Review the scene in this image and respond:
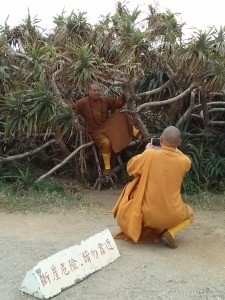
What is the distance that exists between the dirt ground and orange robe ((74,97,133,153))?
1.33 metres

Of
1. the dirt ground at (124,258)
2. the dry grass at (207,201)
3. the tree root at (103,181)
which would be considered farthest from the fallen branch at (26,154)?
the dry grass at (207,201)

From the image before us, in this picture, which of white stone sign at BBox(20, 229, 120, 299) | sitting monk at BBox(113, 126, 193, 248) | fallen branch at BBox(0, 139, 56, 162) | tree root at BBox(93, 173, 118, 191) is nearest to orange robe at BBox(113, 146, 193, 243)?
sitting monk at BBox(113, 126, 193, 248)

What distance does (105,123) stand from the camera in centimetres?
720

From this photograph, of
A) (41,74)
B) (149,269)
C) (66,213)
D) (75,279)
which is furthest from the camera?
(41,74)

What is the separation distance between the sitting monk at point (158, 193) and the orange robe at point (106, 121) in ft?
8.28

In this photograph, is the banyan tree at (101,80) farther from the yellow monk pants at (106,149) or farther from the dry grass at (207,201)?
the dry grass at (207,201)

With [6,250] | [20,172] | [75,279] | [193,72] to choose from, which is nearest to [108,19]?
[193,72]

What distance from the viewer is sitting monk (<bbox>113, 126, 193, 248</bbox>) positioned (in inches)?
180

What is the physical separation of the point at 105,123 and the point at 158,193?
2814mm

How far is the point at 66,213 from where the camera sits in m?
6.00

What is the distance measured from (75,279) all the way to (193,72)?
356 centimetres

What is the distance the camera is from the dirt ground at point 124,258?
3619mm

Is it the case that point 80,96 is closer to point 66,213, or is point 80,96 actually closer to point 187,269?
point 66,213

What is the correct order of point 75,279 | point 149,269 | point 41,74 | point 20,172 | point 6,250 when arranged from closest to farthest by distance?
point 75,279 < point 149,269 < point 6,250 < point 41,74 < point 20,172
